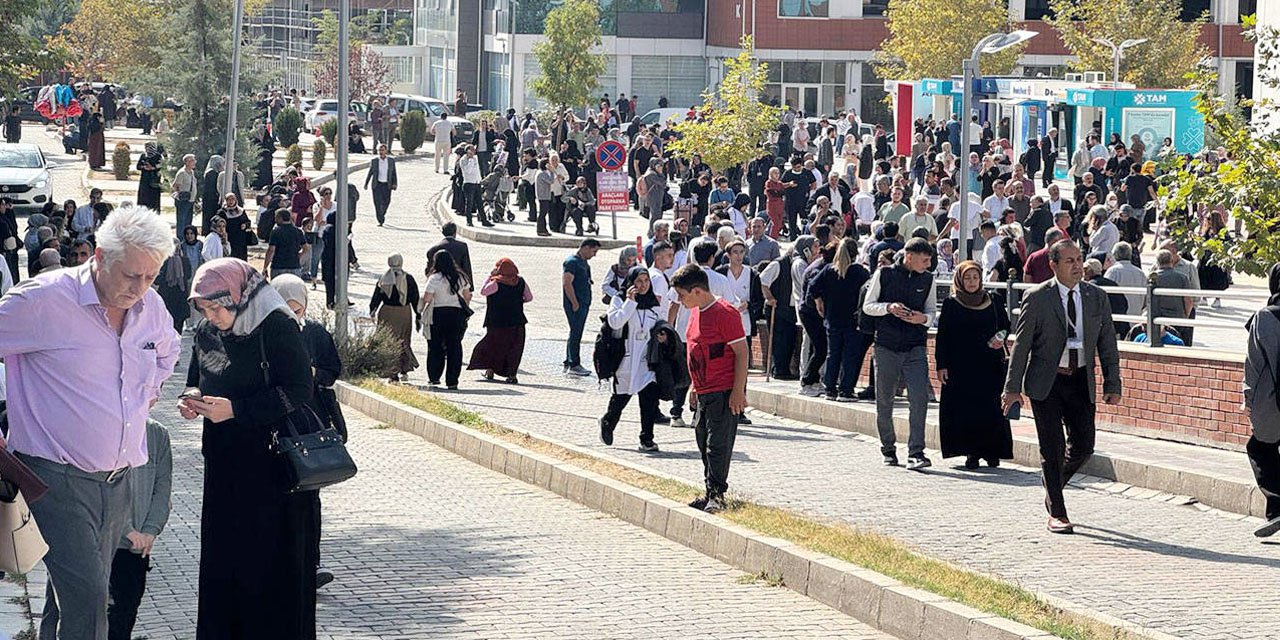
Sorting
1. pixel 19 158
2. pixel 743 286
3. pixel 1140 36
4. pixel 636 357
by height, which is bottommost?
pixel 636 357

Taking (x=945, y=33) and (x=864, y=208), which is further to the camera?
(x=945, y=33)

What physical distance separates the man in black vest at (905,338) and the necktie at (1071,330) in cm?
228

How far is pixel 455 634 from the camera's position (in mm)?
8297

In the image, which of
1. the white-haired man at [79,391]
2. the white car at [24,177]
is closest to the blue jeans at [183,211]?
the white car at [24,177]

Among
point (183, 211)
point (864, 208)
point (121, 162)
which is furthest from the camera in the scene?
point (121, 162)

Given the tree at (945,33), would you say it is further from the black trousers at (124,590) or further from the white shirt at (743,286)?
the black trousers at (124,590)

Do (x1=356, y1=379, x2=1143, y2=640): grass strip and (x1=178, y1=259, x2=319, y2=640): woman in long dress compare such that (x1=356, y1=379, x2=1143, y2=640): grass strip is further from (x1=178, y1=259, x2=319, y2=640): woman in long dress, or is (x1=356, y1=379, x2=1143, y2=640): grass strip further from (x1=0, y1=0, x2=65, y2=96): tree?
(x1=0, y1=0, x2=65, y2=96): tree

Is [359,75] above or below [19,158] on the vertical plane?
above

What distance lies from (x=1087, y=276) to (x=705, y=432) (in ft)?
22.6

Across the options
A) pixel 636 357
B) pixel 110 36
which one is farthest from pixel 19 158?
pixel 110 36

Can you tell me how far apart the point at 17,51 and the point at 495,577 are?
41.5 feet

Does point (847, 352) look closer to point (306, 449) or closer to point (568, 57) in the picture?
point (306, 449)

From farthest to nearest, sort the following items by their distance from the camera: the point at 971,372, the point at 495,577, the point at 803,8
A: the point at 803,8, the point at 971,372, the point at 495,577

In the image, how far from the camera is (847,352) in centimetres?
1645
